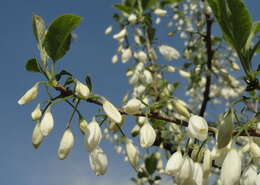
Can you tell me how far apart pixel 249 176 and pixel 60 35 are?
1.01m

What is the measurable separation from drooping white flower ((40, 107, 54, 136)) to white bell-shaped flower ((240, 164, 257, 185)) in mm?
886

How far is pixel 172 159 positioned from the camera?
1565 mm

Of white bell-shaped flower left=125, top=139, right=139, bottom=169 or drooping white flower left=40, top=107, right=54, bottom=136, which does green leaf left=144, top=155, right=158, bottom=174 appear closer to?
white bell-shaped flower left=125, top=139, right=139, bottom=169

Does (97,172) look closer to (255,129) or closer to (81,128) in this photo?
(81,128)

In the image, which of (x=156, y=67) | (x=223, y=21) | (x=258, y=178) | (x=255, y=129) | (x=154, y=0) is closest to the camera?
(x=258, y=178)

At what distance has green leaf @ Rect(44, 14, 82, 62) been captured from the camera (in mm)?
1558

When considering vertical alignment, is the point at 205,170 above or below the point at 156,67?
below

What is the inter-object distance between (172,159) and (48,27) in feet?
2.69

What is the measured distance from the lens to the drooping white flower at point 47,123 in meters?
1.63

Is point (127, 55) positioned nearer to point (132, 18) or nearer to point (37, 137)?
point (132, 18)

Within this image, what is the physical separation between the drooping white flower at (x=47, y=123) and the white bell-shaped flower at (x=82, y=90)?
0.24 metres

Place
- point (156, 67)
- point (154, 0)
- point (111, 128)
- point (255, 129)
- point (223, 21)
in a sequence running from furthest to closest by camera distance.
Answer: point (154, 0)
point (156, 67)
point (111, 128)
point (255, 129)
point (223, 21)

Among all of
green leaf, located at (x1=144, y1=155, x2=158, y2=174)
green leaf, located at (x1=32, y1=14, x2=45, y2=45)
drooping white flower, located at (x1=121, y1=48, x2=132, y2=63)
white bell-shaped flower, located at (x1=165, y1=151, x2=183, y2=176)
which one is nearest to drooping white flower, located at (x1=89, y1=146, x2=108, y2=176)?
white bell-shaped flower, located at (x1=165, y1=151, x2=183, y2=176)

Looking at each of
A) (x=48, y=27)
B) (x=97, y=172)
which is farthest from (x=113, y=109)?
(x=48, y=27)
